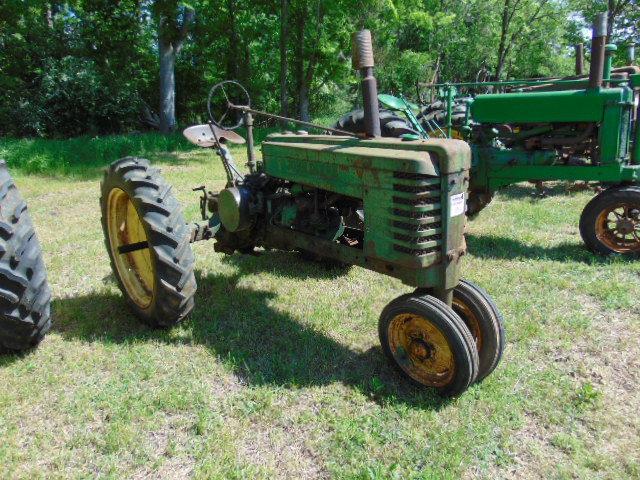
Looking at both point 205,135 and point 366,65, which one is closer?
point 366,65

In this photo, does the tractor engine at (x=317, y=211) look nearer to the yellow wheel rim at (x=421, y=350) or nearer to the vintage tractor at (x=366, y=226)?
the vintage tractor at (x=366, y=226)

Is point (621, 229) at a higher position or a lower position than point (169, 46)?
lower

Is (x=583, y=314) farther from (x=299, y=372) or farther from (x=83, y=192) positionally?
(x=83, y=192)

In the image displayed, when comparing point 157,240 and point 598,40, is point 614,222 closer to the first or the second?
point 598,40

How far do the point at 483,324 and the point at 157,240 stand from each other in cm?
196

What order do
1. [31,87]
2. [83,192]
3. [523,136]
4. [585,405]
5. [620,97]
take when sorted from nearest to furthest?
1. [585,405]
2. [620,97]
3. [523,136]
4. [83,192]
5. [31,87]

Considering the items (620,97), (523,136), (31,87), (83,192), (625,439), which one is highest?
(31,87)

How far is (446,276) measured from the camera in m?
2.55

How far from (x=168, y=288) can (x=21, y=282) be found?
0.79 metres

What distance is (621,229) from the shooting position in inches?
179

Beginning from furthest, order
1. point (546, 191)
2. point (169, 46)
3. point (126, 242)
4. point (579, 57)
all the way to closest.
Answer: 1. point (169, 46)
2. point (546, 191)
3. point (579, 57)
4. point (126, 242)

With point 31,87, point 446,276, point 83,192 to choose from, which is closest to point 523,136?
point 446,276

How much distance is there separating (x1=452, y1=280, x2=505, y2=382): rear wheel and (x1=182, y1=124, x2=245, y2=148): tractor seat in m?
2.28

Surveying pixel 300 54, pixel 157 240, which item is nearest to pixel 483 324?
pixel 157 240
